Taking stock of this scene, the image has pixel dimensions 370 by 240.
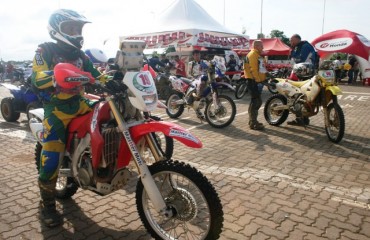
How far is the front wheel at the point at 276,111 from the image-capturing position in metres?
7.84

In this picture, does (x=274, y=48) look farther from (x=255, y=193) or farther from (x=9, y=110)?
(x=255, y=193)

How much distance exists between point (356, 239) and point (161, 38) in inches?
610

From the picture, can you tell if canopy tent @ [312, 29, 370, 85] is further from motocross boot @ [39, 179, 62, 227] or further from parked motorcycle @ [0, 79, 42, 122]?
motocross boot @ [39, 179, 62, 227]

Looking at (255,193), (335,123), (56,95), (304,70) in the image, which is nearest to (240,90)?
(304,70)

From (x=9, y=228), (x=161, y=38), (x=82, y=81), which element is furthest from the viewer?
(x=161, y=38)

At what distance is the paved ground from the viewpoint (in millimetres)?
3244

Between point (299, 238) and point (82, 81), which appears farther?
point (299, 238)

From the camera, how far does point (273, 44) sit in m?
25.5

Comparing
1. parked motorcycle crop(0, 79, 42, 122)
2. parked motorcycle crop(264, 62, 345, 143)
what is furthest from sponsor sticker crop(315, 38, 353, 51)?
parked motorcycle crop(0, 79, 42, 122)

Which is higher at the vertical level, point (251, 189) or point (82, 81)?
point (82, 81)

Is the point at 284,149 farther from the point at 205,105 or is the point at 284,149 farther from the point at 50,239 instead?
the point at 50,239

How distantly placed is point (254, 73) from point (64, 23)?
5137 millimetres

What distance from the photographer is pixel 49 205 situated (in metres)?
3.35

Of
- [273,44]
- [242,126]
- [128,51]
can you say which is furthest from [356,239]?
[273,44]
